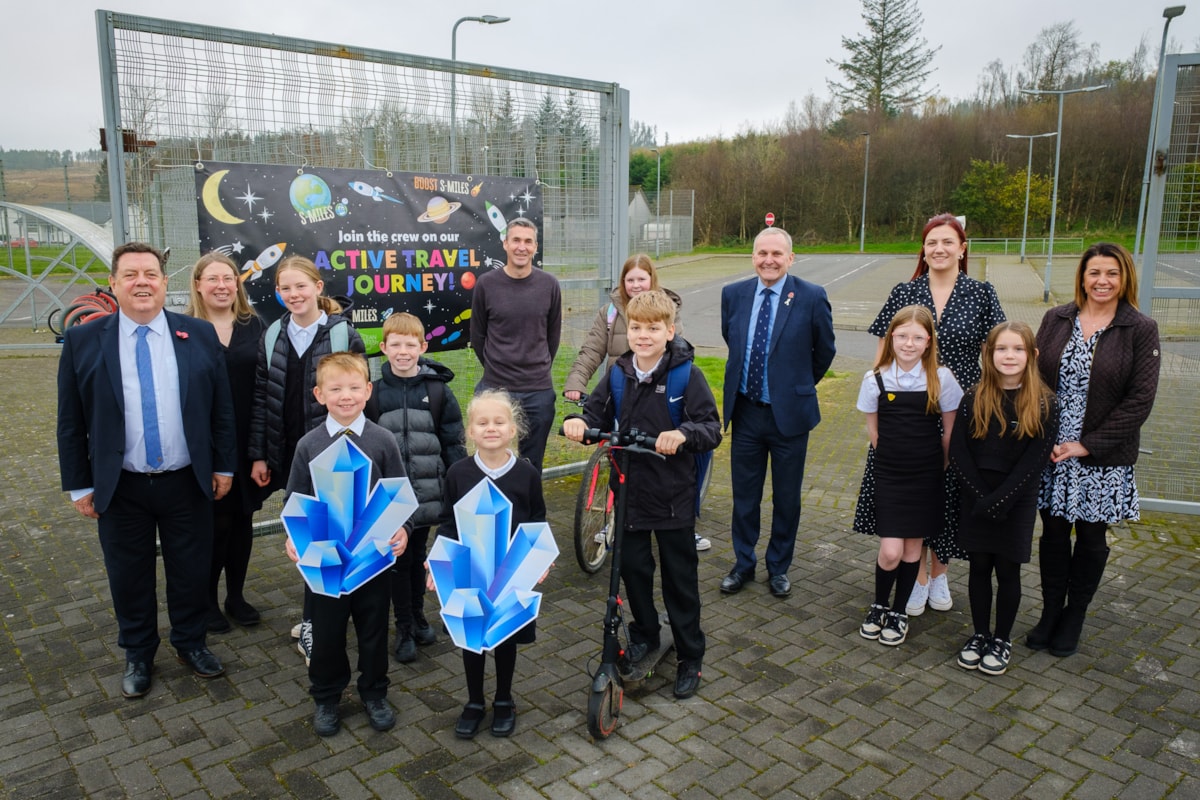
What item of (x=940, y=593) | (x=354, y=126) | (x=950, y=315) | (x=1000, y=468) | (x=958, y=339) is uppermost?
(x=354, y=126)

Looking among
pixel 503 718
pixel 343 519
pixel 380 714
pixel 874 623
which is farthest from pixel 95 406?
pixel 874 623

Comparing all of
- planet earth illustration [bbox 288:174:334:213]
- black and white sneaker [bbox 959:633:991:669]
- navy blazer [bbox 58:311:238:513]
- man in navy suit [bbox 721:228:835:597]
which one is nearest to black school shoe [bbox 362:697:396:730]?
navy blazer [bbox 58:311:238:513]

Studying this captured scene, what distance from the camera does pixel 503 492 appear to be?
345 cm

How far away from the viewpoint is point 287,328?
13.7ft

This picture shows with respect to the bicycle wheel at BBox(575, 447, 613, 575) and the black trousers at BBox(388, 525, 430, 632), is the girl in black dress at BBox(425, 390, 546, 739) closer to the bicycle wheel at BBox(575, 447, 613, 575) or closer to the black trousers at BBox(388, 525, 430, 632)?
the black trousers at BBox(388, 525, 430, 632)

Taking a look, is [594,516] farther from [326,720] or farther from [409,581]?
[326,720]

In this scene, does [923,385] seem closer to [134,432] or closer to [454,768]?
[454,768]

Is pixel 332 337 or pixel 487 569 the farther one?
pixel 332 337

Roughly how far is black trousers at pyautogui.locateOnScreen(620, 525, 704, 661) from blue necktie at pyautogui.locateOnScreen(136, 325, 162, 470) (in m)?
2.07

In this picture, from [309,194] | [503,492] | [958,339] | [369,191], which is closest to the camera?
[503,492]

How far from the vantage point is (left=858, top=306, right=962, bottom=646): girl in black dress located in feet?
13.7

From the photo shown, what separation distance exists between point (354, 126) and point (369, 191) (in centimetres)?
45

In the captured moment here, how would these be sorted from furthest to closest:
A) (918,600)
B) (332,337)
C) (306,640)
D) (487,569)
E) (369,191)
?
1. (369,191)
2. (918,600)
3. (332,337)
4. (306,640)
5. (487,569)

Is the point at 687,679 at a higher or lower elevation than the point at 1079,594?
lower
